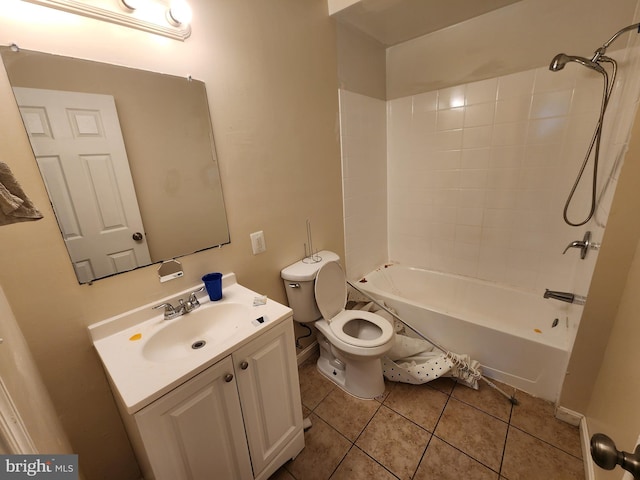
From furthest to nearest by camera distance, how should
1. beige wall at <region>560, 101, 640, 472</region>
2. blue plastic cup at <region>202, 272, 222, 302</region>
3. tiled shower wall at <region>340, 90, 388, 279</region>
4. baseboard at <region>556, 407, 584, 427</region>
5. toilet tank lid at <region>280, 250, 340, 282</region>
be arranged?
tiled shower wall at <region>340, 90, 388, 279</region>
toilet tank lid at <region>280, 250, 340, 282</region>
baseboard at <region>556, 407, 584, 427</region>
blue plastic cup at <region>202, 272, 222, 302</region>
beige wall at <region>560, 101, 640, 472</region>

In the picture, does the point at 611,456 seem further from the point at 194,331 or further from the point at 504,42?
the point at 504,42

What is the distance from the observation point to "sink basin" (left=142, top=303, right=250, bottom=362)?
3.50ft

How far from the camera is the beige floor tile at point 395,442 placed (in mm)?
1296

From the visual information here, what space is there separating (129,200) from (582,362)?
215cm

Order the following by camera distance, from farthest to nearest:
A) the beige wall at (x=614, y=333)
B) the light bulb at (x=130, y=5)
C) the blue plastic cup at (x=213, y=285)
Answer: the blue plastic cup at (x=213, y=285)
the light bulb at (x=130, y=5)
the beige wall at (x=614, y=333)

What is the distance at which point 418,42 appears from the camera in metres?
2.09

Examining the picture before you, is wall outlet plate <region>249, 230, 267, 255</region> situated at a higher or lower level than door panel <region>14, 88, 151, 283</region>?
lower

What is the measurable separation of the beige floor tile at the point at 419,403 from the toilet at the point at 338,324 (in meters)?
0.10

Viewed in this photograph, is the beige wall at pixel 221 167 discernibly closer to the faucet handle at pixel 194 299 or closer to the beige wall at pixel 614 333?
the faucet handle at pixel 194 299

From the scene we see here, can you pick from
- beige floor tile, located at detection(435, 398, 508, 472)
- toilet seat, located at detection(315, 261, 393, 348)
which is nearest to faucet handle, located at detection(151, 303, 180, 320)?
toilet seat, located at detection(315, 261, 393, 348)

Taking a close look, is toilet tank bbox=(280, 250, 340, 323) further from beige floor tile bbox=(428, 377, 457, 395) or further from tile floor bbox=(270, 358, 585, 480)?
beige floor tile bbox=(428, 377, 457, 395)

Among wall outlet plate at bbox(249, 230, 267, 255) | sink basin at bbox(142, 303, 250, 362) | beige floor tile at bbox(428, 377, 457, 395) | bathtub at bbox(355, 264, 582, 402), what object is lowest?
beige floor tile at bbox(428, 377, 457, 395)

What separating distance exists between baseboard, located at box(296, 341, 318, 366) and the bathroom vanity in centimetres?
62

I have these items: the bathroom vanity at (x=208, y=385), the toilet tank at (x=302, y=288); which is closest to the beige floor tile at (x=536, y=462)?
the bathroom vanity at (x=208, y=385)
